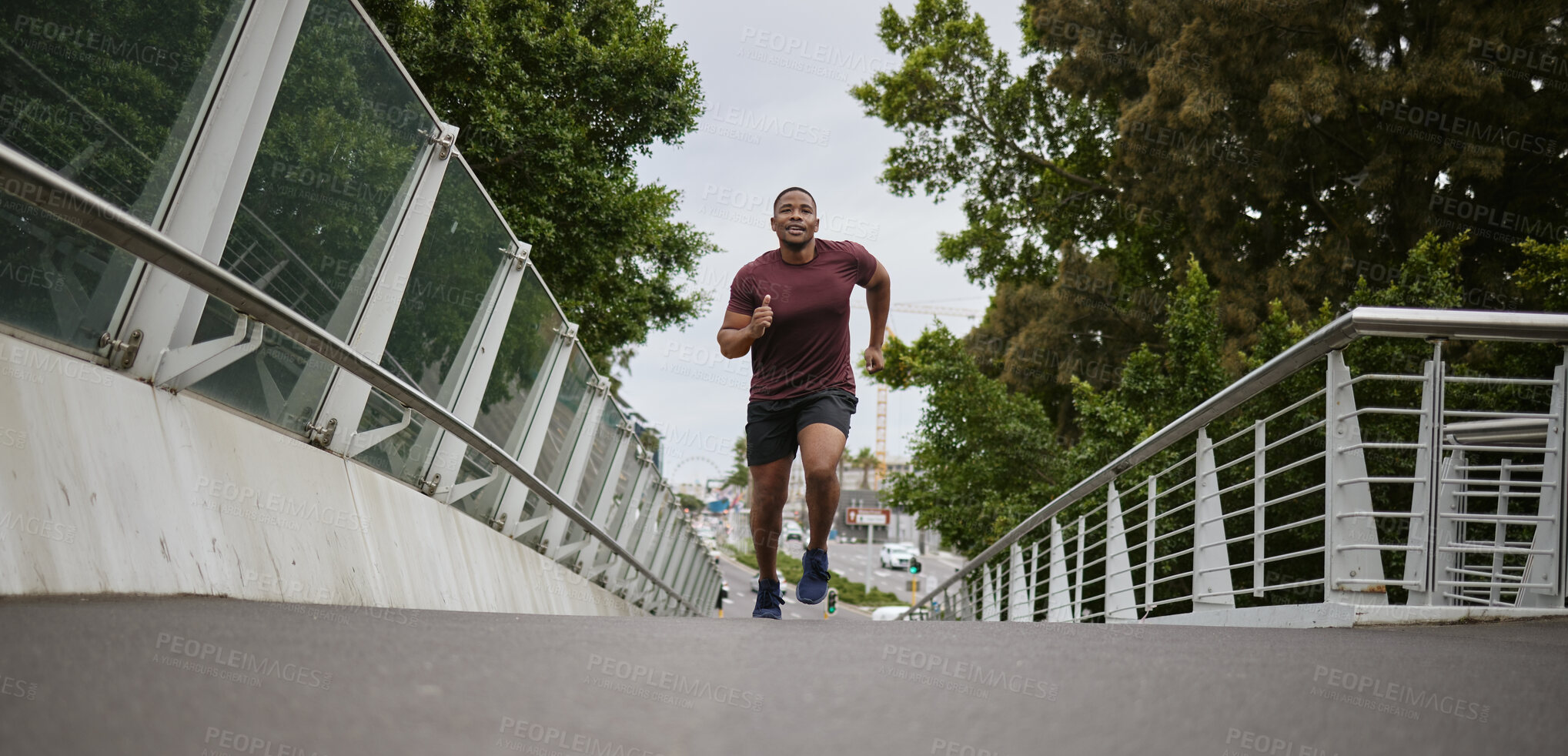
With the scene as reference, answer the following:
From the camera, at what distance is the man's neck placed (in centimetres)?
532

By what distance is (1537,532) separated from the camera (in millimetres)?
4715

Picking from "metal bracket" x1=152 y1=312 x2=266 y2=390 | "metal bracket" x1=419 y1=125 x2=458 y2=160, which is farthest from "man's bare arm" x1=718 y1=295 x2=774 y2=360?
"metal bracket" x1=152 y1=312 x2=266 y2=390

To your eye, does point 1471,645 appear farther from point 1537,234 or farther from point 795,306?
point 1537,234

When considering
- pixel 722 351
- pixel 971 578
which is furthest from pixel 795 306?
pixel 971 578

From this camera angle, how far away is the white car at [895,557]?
73375 millimetres

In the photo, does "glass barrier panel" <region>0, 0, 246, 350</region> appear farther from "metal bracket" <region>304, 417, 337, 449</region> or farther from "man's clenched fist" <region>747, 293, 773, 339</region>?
"man's clenched fist" <region>747, 293, 773, 339</region>

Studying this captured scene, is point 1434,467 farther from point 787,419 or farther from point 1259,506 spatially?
point 787,419

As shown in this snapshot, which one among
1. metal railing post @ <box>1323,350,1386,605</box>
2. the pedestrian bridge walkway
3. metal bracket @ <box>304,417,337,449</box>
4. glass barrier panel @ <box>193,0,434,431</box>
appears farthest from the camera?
metal bracket @ <box>304,417,337,449</box>

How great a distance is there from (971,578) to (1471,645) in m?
10.2
